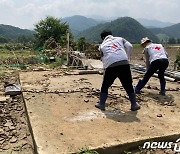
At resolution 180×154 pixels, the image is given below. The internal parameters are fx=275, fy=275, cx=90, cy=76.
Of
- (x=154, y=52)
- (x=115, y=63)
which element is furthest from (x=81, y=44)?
(x=115, y=63)

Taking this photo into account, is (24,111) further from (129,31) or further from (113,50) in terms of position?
(129,31)

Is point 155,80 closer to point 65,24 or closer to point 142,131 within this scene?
point 142,131

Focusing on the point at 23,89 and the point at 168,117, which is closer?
the point at 168,117

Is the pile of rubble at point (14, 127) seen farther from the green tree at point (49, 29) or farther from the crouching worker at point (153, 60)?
the green tree at point (49, 29)

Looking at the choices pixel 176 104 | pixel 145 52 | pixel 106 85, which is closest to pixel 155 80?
pixel 145 52

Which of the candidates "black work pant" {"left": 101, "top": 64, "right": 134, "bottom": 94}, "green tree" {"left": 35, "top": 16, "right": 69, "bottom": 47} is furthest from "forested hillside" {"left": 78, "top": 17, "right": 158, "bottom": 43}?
"black work pant" {"left": 101, "top": 64, "right": 134, "bottom": 94}

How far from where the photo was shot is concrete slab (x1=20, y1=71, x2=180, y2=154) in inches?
149

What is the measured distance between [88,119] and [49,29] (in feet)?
94.4

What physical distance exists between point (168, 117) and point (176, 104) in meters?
1.02

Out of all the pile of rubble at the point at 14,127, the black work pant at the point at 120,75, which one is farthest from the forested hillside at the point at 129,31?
the black work pant at the point at 120,75

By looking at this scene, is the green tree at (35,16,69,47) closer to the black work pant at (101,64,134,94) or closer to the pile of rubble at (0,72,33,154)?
the pile of rubble at (0,72,33,154)

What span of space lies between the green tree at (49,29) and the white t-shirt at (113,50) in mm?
26317

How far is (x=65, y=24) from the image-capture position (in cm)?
3328

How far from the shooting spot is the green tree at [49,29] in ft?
104
